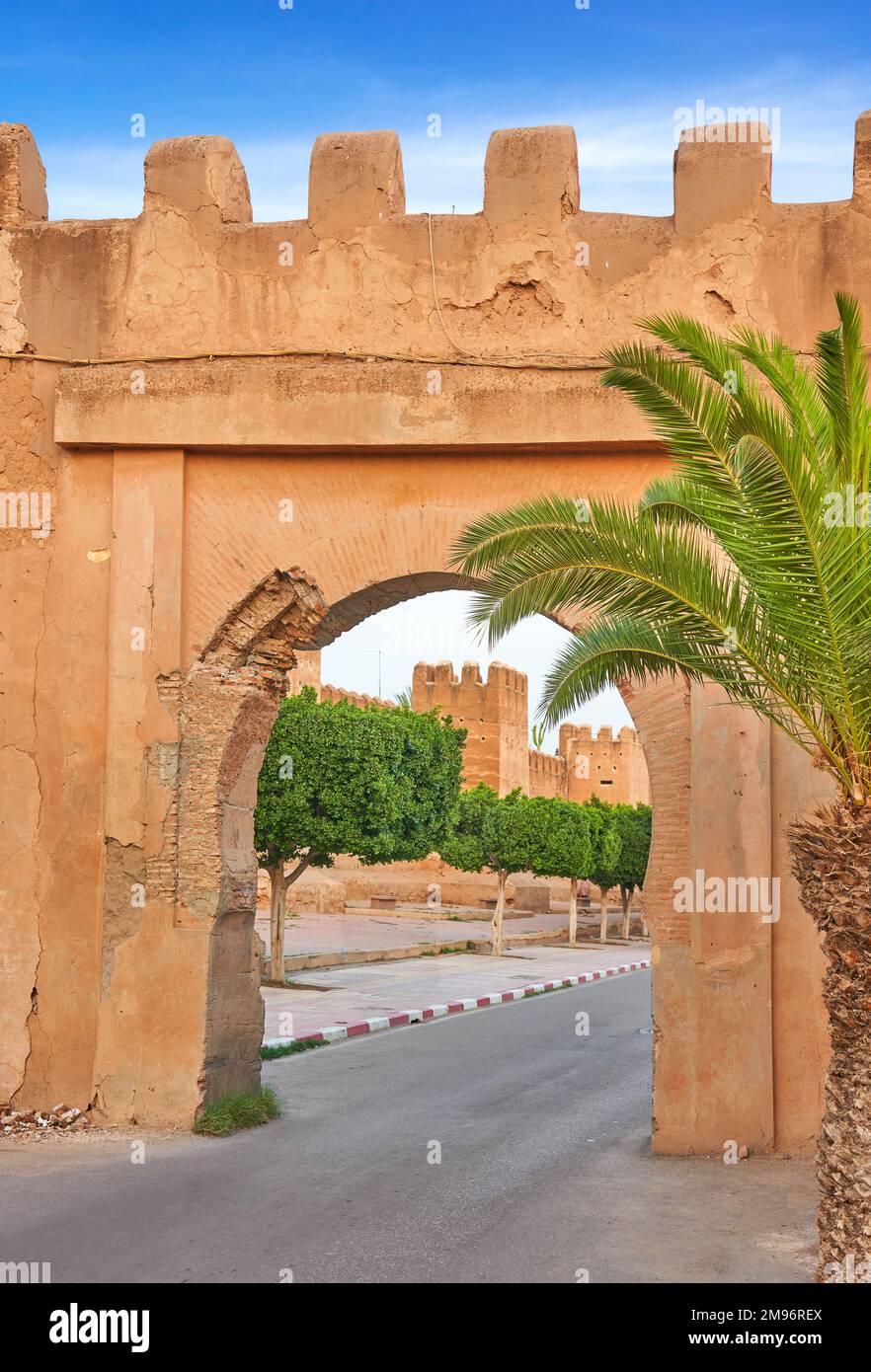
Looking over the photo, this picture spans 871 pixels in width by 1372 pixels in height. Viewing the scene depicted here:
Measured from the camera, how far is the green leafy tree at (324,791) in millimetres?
19781

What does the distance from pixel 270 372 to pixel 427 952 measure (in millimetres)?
20550

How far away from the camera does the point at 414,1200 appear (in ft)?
25.0

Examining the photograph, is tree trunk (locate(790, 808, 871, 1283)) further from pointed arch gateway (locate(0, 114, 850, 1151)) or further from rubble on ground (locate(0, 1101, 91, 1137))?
rubble on ground (locate(0, 1101, 91, 1137))

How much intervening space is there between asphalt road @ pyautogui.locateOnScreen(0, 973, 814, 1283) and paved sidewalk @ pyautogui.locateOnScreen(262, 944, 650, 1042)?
188 inches

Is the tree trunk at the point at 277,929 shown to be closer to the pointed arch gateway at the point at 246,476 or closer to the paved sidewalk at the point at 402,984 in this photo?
the paved sidewalk at the point at 402,984

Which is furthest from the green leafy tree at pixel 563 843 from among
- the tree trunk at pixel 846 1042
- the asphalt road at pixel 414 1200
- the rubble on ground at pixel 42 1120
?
the tree trunk at pixel 846 1042

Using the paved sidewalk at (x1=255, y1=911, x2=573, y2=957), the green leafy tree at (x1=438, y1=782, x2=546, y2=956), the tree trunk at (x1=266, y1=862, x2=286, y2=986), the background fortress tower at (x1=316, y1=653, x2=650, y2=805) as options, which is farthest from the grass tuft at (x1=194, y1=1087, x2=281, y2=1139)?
the background fortress tower at (x1=316, y1=653, x2=650, y2=805)

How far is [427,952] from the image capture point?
94.4ft

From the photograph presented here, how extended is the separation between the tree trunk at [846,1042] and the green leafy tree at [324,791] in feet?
44.9

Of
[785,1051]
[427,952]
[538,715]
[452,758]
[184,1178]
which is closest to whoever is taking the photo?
[538,715]

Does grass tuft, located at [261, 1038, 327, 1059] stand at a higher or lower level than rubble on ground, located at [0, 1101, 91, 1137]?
lower

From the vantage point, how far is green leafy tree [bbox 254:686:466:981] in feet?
64.9

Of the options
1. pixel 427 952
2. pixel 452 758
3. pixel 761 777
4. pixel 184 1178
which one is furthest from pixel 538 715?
pixel 427 952

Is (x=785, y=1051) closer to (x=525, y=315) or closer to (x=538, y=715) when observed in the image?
(x=538, y=715)
